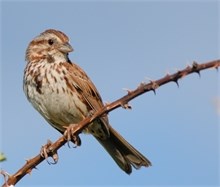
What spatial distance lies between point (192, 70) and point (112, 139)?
402 cm

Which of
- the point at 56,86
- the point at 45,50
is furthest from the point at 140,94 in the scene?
the point at 45,50

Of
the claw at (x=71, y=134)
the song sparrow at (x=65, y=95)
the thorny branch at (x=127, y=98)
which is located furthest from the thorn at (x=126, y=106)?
the song sparrow at (x=65, y=95)

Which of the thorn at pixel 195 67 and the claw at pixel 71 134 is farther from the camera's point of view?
the claw at pixel 71 134

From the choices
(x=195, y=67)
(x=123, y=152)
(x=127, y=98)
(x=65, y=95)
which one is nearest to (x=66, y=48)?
(x=65, y=95)

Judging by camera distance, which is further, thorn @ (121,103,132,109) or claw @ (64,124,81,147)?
claw @ (64,124,81,147)

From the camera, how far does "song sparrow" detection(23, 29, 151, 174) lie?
19.4 ft

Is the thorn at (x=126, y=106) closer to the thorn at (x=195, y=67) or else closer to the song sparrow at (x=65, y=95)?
the thorn at (x=195, y=67)

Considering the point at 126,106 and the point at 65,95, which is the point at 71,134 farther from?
the point at 65,95

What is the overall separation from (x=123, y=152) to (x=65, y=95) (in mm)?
1013

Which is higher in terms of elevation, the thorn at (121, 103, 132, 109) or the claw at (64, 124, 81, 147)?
the claw at (64, 124, 81, 147)

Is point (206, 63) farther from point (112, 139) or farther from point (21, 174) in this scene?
point (112, 139)

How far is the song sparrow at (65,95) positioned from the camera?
5910mm

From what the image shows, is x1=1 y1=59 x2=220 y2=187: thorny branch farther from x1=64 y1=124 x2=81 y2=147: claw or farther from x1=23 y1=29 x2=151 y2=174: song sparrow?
x1=23 y1=29 x2=151 y2=174: song sparrow

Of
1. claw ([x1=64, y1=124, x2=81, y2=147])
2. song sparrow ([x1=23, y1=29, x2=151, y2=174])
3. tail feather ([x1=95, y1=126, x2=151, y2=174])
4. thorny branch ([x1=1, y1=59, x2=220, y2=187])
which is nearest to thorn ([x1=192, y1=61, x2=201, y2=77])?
thorny branch ([x1=1, y1=59, x2=220, y2=187])
